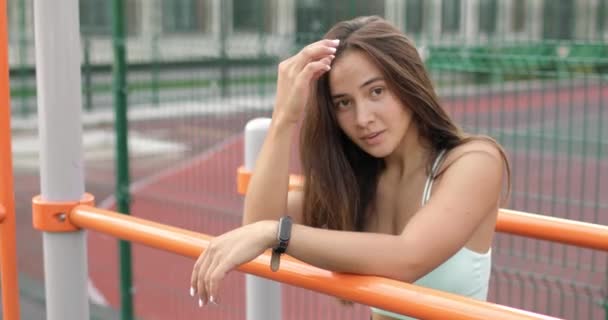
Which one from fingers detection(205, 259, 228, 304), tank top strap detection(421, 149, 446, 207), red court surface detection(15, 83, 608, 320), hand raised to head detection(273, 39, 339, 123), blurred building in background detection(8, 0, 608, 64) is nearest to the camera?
fingers detection(205, 259, 228, 304)

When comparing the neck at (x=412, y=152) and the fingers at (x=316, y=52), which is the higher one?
the fingers at (x=316, y=52)

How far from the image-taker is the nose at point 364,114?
66.2 inches

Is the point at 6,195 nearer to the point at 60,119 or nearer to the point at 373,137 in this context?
the point at 60,119

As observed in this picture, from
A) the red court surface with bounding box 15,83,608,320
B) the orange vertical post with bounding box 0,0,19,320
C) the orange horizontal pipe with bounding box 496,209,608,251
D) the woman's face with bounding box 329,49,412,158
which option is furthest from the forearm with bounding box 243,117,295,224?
the red court surface with bounding box 15,83,608,320

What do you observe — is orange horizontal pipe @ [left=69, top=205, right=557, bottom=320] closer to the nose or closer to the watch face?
the watch face

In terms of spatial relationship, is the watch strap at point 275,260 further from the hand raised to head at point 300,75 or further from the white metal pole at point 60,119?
the white metal pole at point 60,119

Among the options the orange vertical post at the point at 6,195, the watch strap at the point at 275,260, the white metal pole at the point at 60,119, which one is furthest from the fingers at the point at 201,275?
the orange vertical post at the point at 6,195

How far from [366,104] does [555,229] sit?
487mm

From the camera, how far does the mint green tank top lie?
1.73m

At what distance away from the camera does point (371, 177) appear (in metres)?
1.91

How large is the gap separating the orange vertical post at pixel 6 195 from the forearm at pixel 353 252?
0.89m

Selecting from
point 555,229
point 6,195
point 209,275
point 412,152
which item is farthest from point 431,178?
point 6,195

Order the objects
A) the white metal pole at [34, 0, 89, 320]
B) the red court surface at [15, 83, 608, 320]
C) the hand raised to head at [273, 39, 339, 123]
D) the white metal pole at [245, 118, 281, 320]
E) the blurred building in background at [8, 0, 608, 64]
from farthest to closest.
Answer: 1. the blurred building in background at [8, 0, 608, 64]
2. the red court surface at [15, 83, 608, 320]
3. the white metal pole at [245, 118, 281, 320]
4. the white metal pole at [34, 0, 89, 320]
5. the hand raised to head at [273, 39, 339, 123]

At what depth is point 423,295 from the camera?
1.38 meters
